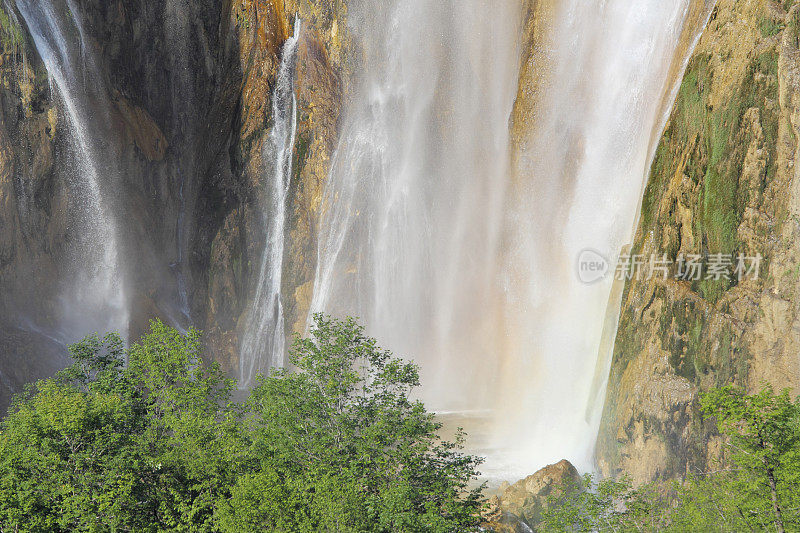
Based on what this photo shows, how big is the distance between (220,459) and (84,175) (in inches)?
1201

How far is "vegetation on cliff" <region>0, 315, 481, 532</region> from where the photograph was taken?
13453 mm

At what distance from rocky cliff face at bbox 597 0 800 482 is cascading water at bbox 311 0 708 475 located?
3.13m

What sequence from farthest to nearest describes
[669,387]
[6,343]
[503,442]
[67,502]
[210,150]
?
1. [210,150]
2. [6,343]
3. [503,442]
4. [669,387]
5. [67,502]

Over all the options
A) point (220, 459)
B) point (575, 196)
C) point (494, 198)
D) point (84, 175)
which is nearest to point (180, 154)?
point (84, 175)

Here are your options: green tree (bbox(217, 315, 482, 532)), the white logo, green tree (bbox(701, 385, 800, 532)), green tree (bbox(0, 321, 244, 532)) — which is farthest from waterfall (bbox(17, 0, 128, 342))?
green tree (bbox(701, 385, 800, 532))

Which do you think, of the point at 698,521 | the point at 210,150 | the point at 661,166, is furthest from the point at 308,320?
the point at 698,521

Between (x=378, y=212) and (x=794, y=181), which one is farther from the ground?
(x=378, y=212)

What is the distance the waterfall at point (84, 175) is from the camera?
39.0 meters

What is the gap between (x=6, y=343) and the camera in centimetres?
3528

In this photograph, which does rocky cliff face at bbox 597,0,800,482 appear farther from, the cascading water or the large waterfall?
the large waterfall

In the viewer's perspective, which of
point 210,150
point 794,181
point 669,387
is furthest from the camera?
point 210,150

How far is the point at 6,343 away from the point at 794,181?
114ft

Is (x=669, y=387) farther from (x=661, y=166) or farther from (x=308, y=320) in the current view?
(x=308, y=320)

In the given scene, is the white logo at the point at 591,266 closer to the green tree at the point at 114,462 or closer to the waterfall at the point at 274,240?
the green tree at the point at 114,462
